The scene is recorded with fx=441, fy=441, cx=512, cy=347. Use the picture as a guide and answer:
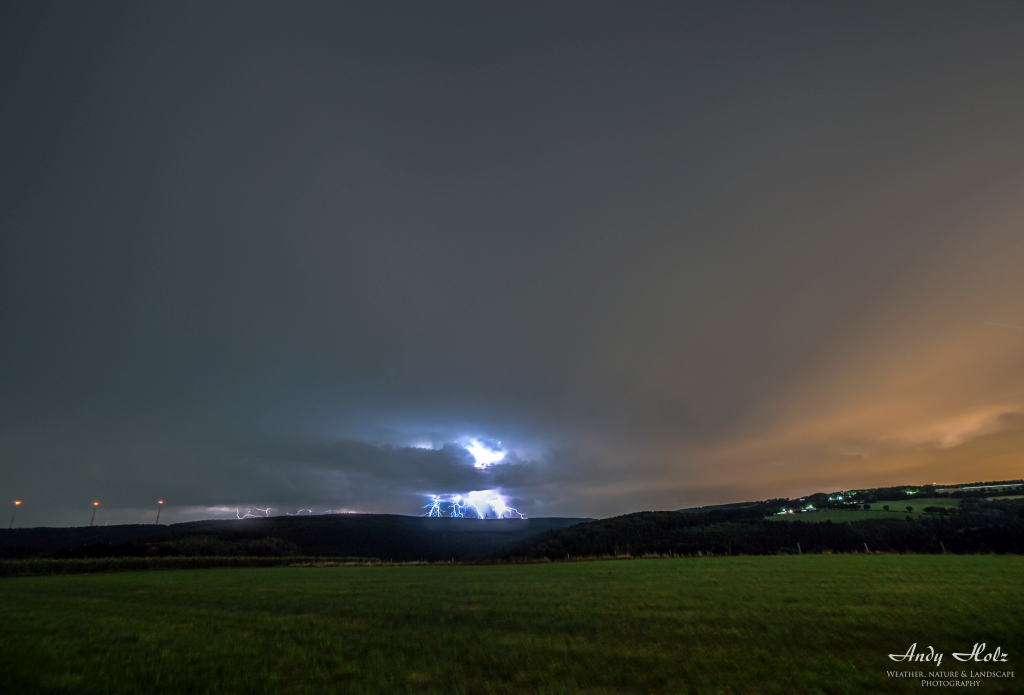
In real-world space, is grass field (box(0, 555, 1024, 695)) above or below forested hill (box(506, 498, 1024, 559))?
above

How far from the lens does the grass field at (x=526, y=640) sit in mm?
12023

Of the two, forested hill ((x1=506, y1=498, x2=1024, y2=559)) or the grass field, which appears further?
forested hill ((x1=506, y1=498, x2=1024, y2=559))

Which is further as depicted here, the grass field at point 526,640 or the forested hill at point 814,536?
the forested hill at point 814,536

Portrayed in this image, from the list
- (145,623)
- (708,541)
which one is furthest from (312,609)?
(708,541)

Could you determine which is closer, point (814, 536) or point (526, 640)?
point (526, 640)

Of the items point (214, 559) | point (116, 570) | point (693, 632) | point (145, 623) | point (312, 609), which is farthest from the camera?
point (214, 559)

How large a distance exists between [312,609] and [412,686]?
17.2 metres

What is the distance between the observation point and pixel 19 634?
735 inches

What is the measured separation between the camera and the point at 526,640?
1655 cm

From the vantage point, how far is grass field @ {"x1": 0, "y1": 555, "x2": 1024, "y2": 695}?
12023mm

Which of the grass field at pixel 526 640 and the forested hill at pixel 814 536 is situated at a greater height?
the grass field at pixel 526 640

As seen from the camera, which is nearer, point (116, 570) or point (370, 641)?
point (370, 641)

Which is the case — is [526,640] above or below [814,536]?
above

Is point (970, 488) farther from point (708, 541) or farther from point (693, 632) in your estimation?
point (693, 632)
